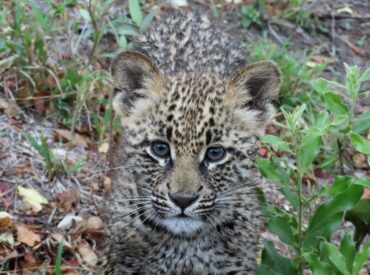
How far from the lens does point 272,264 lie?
476 cm

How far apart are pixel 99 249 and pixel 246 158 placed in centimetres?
166

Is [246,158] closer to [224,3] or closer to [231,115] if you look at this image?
[231,115]

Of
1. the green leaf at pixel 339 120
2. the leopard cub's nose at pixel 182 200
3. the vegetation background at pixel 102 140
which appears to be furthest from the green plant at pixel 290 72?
the green leaf at pixel 339 120

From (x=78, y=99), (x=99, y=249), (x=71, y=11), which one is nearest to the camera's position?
(x=99, y=249)

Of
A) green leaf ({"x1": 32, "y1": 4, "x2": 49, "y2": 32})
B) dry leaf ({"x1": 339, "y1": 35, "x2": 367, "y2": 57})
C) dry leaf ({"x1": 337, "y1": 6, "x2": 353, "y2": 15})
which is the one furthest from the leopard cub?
dry leaf ({"x1": 337, "y1": 6, "x2": 353, "y2": 15})

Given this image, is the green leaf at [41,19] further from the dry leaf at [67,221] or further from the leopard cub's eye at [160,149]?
the leopard cub's eye at [160,149]

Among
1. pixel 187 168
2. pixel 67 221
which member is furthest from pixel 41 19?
pixel 187 168

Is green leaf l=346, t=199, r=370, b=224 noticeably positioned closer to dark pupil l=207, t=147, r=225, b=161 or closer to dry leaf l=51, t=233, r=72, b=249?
dark pupil l=207, t=147, r=225, b=161

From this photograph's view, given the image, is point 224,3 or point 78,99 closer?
point 78,99

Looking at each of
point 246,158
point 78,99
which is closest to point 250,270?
point 246,158

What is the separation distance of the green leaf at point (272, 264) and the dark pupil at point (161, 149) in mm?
842

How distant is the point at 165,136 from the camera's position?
467 centimetres

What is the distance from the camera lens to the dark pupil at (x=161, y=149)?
4.66 m

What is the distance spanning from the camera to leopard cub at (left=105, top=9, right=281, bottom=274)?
4594 mm
